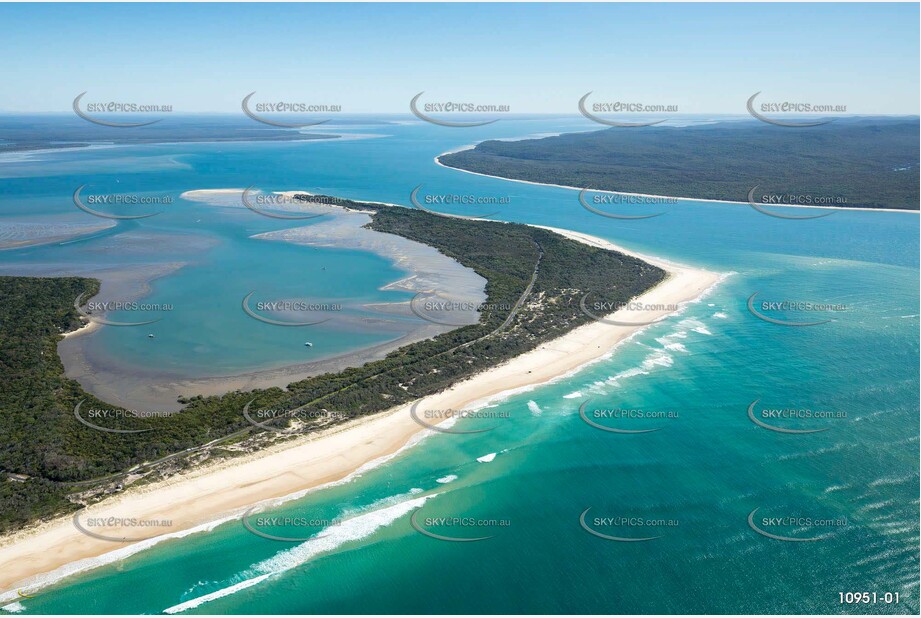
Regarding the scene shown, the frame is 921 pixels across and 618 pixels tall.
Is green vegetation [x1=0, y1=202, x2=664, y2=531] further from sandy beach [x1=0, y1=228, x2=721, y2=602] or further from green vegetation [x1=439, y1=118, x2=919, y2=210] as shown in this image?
green vegetation [x1=439, y1=118, x2=919, y2=210]

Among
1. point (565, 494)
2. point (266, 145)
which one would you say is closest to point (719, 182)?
point (565, 494)

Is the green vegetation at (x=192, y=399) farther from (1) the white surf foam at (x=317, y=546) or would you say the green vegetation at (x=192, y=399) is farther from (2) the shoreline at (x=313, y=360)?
(1) the white surf foam at (x=317, y=546)

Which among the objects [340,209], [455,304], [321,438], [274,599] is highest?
[340,209]

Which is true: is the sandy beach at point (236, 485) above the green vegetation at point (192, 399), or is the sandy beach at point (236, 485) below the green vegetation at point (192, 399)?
below

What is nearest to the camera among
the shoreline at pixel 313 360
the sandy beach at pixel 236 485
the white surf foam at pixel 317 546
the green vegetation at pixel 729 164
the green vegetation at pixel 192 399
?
the white surf foam at pixel 317 546

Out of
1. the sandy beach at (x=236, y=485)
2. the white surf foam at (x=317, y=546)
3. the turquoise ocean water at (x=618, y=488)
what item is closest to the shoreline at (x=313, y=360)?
the turquoise ocean water at (x=618, y=488)

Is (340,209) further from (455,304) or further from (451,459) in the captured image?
(451,459)
